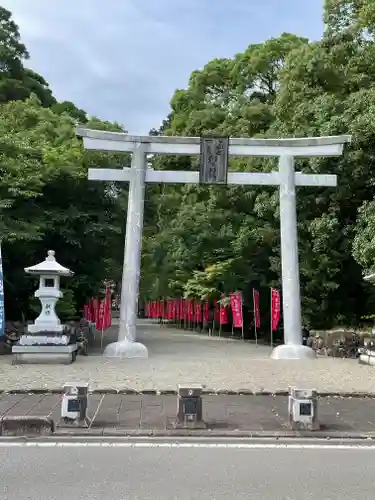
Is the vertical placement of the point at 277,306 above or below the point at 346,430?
above

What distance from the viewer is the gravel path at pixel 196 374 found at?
10.5m

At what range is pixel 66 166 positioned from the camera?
18.5 metres

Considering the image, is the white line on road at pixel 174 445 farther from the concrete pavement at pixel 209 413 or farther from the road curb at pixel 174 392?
the road curb at pixel 174 392

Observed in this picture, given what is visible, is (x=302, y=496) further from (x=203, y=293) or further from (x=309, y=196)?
(x=203, y=293)

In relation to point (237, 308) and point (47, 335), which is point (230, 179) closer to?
point (237, 308)

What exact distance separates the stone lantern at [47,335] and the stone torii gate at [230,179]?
2.11m

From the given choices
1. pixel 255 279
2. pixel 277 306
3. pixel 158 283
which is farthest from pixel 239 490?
pixel 158 283

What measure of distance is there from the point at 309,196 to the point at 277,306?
14.0 ft

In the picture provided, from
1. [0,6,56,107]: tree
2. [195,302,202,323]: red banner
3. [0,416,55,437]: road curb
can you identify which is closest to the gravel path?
[0,416,55,437]: road curb

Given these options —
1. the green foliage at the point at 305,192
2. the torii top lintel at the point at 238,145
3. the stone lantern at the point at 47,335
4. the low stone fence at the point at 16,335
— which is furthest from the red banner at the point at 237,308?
the stone lantern at the point at 47,335

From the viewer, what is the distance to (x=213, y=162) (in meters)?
17.1

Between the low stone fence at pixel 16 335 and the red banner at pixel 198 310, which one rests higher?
the red banner at pixel 198 310

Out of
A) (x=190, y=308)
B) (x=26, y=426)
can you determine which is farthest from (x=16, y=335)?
(x=190, y=308)

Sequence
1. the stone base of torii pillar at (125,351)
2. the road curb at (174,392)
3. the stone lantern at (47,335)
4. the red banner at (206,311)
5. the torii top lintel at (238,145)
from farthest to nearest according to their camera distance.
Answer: the red banner at (206,311)
the torii top lintel at (238,145)
the stone base of torii pillar at (125,351)
the stone lantern at (47,335)
the road curb at (174,392)
